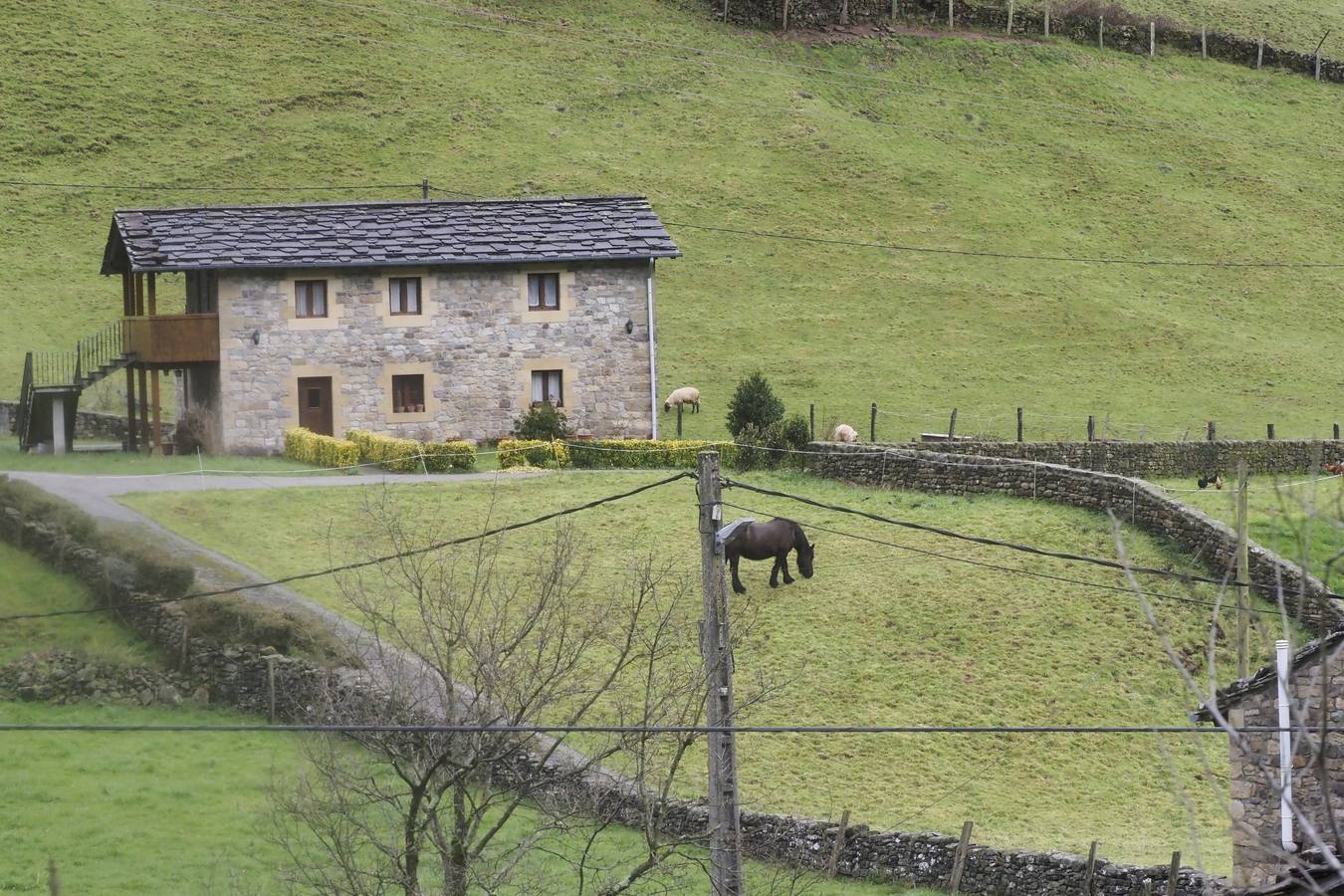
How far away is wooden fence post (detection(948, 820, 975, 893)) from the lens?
19.8 m

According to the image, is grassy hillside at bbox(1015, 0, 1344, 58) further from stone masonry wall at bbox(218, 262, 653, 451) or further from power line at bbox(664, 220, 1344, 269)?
stone masonry wall at bbox(218, 262, 653, 451)

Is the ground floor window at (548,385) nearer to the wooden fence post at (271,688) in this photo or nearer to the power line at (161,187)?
the wooden fence post at (271,688)

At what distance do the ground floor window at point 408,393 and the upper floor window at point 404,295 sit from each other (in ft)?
5.05

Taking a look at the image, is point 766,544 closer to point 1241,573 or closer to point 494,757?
point 1241,573

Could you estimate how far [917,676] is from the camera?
2577 centimetres

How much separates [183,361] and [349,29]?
39760mm

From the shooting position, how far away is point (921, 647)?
26.8 metres

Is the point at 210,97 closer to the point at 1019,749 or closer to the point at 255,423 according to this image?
the point at 255,423

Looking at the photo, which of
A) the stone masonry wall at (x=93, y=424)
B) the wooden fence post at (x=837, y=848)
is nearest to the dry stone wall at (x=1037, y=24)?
the stone masonry wall at (x=93, y=424)

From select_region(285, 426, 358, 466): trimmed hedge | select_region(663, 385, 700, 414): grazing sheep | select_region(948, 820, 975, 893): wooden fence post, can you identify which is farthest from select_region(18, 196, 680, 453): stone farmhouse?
select_region(948, 820, 975, 893): wooden fence post

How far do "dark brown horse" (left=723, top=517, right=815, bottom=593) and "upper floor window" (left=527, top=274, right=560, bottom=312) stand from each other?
14.6 meters

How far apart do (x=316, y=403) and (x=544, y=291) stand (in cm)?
592

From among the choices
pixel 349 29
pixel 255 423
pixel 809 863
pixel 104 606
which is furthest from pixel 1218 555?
pixel 349 29

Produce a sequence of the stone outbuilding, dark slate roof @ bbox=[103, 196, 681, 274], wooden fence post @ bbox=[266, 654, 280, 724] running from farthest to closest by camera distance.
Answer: dark slate roof @ bbox=[103, 196, 681, 274] < wooden fence post @ bbox=[266, 654, 280, 724] < the stone outbuilding
